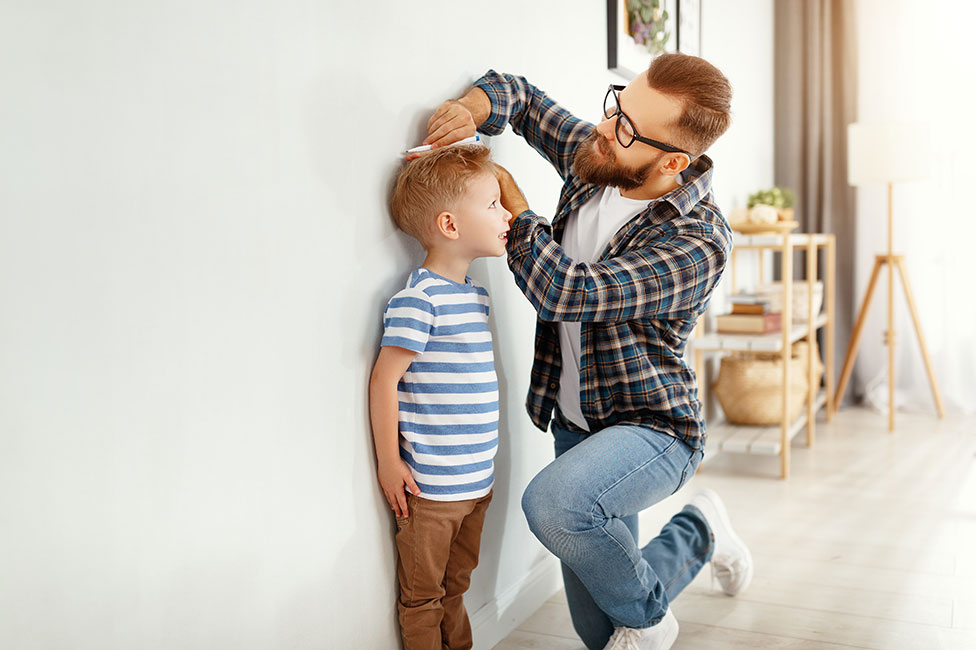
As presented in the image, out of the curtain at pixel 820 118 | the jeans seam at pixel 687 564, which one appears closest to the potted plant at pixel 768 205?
the curtain at pixel 820 118

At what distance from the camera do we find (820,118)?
4328 mm

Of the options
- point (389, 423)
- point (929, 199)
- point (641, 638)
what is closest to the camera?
point (389, 423)

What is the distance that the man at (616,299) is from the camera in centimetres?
148

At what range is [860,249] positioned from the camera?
4.35 meters

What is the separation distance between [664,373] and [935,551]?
125 centimetres

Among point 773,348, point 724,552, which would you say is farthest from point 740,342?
point 724,552

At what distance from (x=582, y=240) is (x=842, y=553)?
128cm

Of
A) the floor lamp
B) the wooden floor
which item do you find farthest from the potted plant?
the wooden floor

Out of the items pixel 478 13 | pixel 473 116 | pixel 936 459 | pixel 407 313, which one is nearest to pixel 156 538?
pixel 407 313

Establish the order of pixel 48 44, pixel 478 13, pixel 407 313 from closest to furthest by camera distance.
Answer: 1. pixel 48 44
2. pixel 407 313
3. pixel 478 13

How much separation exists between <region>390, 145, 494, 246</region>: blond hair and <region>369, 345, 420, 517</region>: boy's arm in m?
0.22

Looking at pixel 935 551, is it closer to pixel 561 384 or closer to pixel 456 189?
pixel 561 384

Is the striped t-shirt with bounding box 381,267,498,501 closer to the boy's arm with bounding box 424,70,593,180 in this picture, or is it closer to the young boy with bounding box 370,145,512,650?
the young boy with bounding box 370,145,512,650

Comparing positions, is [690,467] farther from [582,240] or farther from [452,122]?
[452,122]
